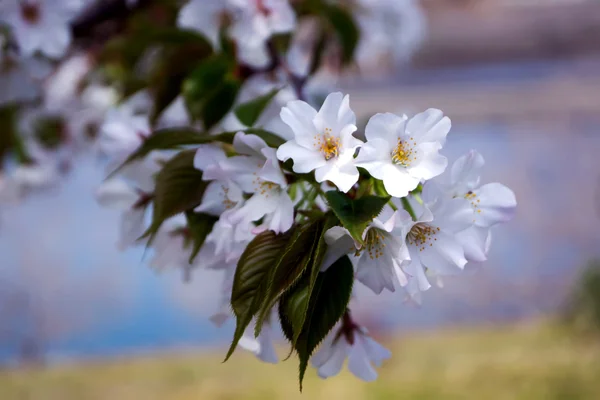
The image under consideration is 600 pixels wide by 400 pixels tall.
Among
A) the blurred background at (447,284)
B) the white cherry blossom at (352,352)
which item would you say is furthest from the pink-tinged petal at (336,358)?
the blurred background at (447,284)

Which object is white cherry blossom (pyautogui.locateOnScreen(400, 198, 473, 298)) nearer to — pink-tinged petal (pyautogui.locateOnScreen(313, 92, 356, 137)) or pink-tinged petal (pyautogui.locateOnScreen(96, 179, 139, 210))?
pink-tinged petal (pyautogui.locateOnScreen(313, 92, 356, 137))

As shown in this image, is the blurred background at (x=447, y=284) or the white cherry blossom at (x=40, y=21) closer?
the white cherry blossom at (x=40, y=21)

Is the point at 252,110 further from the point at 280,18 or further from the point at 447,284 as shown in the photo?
the point at 447,284

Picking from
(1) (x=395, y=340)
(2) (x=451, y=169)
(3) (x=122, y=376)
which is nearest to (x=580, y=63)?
(1) (x=395, y=340)

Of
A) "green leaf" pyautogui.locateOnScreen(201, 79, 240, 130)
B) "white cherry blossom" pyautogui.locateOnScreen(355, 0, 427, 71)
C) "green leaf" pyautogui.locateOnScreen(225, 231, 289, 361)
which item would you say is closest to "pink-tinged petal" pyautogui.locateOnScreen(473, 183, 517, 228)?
"green leaf" pyautogui.locateOnScreen(225, 231, 289, 361)

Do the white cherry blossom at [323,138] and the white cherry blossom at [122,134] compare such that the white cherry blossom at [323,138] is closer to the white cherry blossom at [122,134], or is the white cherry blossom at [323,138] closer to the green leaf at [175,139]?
the green leaf at [175,139]

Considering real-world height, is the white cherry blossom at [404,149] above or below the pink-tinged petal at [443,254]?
above

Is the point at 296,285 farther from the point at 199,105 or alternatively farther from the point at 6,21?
the point at 6,21
